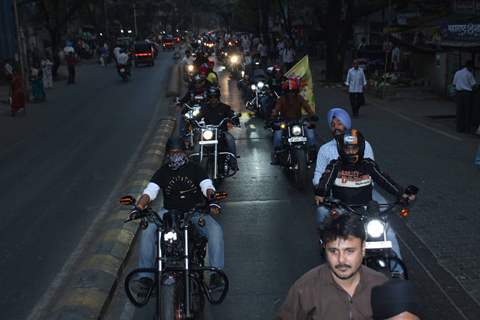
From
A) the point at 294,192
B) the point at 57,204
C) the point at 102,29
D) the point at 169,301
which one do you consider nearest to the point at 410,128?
the point at 294,192

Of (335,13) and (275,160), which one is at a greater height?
(335,13)

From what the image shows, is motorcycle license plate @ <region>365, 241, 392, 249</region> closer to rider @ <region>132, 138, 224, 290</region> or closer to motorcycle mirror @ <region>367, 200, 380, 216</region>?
motorcycle mirror @ <region>367, 200, 380, 216</region>

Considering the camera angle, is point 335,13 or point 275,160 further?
point 335,13

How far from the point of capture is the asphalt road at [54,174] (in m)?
8.95

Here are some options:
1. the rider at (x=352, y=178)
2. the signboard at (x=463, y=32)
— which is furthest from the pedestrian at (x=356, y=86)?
the rider at (x=352, y=178)

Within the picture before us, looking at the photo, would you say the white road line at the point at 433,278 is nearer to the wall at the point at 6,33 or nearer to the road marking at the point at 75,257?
the road marking at the point at 75,257

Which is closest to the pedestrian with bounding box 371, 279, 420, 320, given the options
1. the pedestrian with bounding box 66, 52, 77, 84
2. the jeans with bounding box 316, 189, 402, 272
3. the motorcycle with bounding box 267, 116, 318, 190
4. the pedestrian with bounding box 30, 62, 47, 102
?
the jeans with bounding box 316, 189, 402, 272

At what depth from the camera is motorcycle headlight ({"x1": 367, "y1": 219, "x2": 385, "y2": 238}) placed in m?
6.23

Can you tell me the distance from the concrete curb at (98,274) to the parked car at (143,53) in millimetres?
44046

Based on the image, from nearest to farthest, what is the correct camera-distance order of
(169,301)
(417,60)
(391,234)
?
(169,301)
(391,234)
(417,60)

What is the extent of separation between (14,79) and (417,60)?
17.3m

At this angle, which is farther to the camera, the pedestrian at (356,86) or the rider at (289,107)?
the pedestrian at (356,86)

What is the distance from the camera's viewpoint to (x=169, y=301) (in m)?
5.85

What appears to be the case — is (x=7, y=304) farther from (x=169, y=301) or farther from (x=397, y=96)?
(x=397, y=96)
